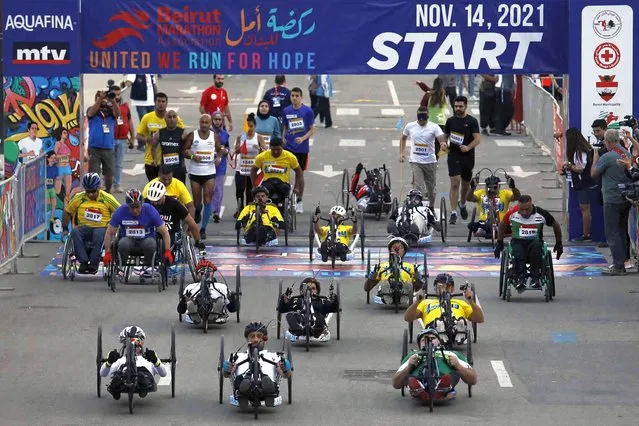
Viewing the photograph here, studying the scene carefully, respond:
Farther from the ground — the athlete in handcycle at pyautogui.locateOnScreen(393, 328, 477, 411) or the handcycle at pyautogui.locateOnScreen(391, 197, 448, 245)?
the handcycle at pyautogui.locateOnScreen(391, 197, 448, 245)

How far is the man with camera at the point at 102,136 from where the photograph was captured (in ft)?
97.6

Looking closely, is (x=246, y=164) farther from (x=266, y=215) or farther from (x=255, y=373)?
(x=255, y=373)

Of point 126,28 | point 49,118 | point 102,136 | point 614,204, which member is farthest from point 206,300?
point 102,136

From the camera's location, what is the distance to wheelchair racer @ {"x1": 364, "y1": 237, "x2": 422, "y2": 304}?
2158 cm

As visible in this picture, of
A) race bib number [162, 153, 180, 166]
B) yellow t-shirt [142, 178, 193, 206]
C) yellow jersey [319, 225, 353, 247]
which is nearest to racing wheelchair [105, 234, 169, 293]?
yellow t-shirt [142, 178, 193, 206]

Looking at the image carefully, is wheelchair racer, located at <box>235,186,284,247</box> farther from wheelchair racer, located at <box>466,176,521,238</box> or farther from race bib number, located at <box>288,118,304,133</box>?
race bib number, located at <box>288,118,304,133</box>

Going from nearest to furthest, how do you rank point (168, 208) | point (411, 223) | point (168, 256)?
point (168, 256) → point (168, 208) → point (411, 223)

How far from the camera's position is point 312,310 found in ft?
64.3

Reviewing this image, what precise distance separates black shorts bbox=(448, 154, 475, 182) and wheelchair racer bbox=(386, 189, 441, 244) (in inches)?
108

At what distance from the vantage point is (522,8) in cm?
2773

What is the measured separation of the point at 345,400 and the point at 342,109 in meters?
31.8

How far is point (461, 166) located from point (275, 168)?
336cm

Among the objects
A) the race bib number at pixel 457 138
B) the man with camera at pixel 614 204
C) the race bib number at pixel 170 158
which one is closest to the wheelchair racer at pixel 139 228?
the race bib number at pixel 170 158

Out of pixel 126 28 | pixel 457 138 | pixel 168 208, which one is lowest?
pixel 168 208
